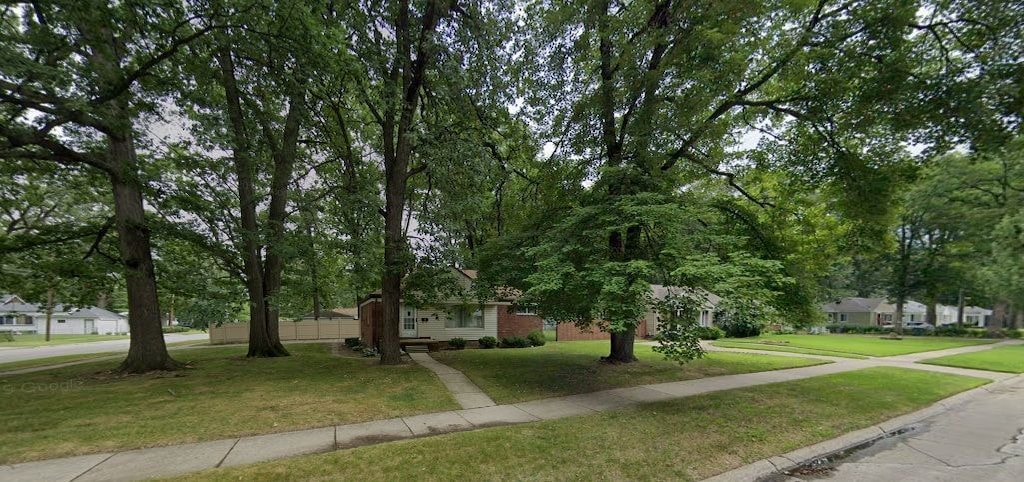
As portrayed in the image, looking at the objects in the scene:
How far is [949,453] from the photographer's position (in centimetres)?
640

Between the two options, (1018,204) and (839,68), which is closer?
(839,68)

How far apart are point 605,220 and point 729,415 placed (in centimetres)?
427

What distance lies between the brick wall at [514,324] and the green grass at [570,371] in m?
6.57

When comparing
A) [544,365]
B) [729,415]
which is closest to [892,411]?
[729,415]

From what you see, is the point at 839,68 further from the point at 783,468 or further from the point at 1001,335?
the point at 1001,335

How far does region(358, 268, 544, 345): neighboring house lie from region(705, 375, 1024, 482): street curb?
13.8 metres

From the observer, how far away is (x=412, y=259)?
12805 mm

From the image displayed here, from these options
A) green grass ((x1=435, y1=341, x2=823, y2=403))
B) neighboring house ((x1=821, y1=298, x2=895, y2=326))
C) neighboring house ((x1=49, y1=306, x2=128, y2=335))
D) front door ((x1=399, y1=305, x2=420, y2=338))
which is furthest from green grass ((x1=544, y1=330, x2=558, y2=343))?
neighboring house ((x1=49, y1=306, x2=128, y2=335))

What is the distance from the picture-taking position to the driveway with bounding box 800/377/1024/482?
5551 millimetres

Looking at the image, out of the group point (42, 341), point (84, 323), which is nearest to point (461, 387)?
point (42, 341)

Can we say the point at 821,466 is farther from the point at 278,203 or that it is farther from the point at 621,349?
the point at 278,203

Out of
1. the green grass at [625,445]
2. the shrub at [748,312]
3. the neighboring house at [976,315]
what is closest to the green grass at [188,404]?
the green grass at [625,445]

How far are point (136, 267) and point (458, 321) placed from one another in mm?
13581

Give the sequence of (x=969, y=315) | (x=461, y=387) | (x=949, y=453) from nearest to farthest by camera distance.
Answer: (x=949, y=453) < (x=461, y=387) < (x=969, y=315)
